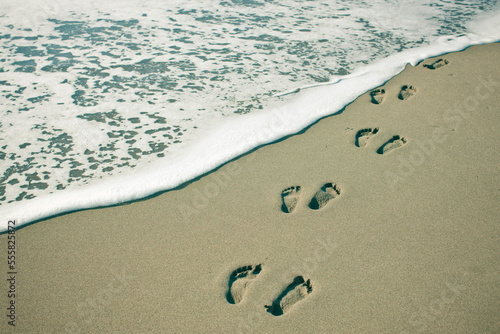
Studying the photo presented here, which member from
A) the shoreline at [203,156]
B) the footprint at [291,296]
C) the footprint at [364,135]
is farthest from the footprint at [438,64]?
the footprint at [291,296]

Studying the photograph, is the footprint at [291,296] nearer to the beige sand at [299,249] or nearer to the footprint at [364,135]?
the beige sand at [299,249]

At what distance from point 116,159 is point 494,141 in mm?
2286

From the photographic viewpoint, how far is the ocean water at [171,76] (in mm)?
2160

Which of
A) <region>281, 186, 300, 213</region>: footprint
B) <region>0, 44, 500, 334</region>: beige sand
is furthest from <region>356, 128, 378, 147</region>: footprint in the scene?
<region>281, 186, 300, 213</region>: footprint

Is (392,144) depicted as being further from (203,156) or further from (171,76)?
(171,76)

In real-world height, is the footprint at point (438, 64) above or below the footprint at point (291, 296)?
above

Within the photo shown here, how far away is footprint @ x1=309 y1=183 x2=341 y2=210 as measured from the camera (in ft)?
5.96

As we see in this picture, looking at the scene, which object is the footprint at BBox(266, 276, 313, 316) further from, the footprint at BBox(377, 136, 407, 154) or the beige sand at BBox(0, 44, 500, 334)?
the footprint at BBox(377, 136, 407, 154)

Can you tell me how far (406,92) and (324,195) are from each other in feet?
4.28

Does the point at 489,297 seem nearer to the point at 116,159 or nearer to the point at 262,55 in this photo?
the point at 116,159

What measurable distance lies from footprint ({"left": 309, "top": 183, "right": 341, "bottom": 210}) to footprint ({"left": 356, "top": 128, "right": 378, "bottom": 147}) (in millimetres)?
438

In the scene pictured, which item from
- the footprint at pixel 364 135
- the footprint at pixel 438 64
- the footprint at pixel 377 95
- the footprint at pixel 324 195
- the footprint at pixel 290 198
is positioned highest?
the footprint at pixel 438 64

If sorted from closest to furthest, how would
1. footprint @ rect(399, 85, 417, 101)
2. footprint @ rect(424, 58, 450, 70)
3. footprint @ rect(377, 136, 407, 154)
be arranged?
footprint @ rect(377, 136, 407, 154) → footprint @ rect(399, 85, 417, 101) → footprint @ rect(424, 58, 450, 70)

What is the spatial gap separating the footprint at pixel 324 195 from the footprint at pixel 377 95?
101 cm
